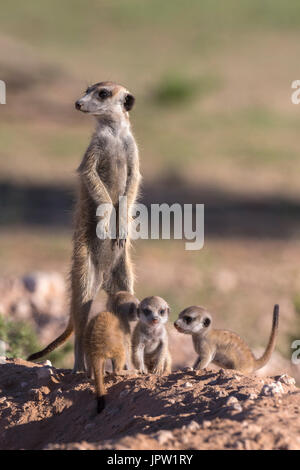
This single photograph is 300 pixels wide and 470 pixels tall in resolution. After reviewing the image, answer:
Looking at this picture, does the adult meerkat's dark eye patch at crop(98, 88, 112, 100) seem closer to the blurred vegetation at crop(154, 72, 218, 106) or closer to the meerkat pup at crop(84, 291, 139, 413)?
the meerkat pup at crop(84, 291, 139, 413)

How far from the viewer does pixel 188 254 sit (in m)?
13.5

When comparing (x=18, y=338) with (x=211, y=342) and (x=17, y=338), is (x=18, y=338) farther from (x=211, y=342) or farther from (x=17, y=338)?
(x=211, y=342)

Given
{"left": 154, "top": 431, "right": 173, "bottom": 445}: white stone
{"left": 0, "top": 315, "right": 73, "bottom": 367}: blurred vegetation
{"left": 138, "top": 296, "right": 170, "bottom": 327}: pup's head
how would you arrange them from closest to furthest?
{"left": 154, "top": 431, "right": 173, "bottom": 445}: white stone
{"left": 138, "top": 296, "right": 170, "bottom": 327}: pup's head
{"left": 0, "top": 315, "right": 73, "bottom": 367}: blurred vegetation

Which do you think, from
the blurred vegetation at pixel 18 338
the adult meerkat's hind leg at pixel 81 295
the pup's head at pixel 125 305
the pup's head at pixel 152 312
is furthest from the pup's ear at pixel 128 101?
the blurred vegetation at pixel 18 338

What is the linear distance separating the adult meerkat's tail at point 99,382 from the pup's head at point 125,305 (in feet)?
1.60

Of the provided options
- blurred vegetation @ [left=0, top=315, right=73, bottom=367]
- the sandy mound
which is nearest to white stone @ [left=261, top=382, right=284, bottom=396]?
the sandy mound

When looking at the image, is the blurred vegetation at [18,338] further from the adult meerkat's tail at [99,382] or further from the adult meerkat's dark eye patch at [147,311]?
the adult meerkat's tail at [99,382]

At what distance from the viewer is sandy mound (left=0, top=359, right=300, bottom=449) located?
14.5ft

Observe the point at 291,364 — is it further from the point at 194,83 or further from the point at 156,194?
the point at 194,83

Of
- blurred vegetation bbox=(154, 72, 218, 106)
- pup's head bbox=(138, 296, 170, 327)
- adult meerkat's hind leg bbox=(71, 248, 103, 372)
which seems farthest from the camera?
blurred vegetation bbox=(154, 72, 218, 106)

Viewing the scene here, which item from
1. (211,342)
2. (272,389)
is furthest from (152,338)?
(272,389)

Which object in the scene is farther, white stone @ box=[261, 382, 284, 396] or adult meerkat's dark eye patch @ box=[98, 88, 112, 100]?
adult meerkat's dark eye patch @ box=[98, 88, 112, 100]

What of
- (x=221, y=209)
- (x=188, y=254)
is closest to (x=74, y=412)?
(x=188, y=254)

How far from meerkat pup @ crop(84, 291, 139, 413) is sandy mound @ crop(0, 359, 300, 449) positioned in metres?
0.11
